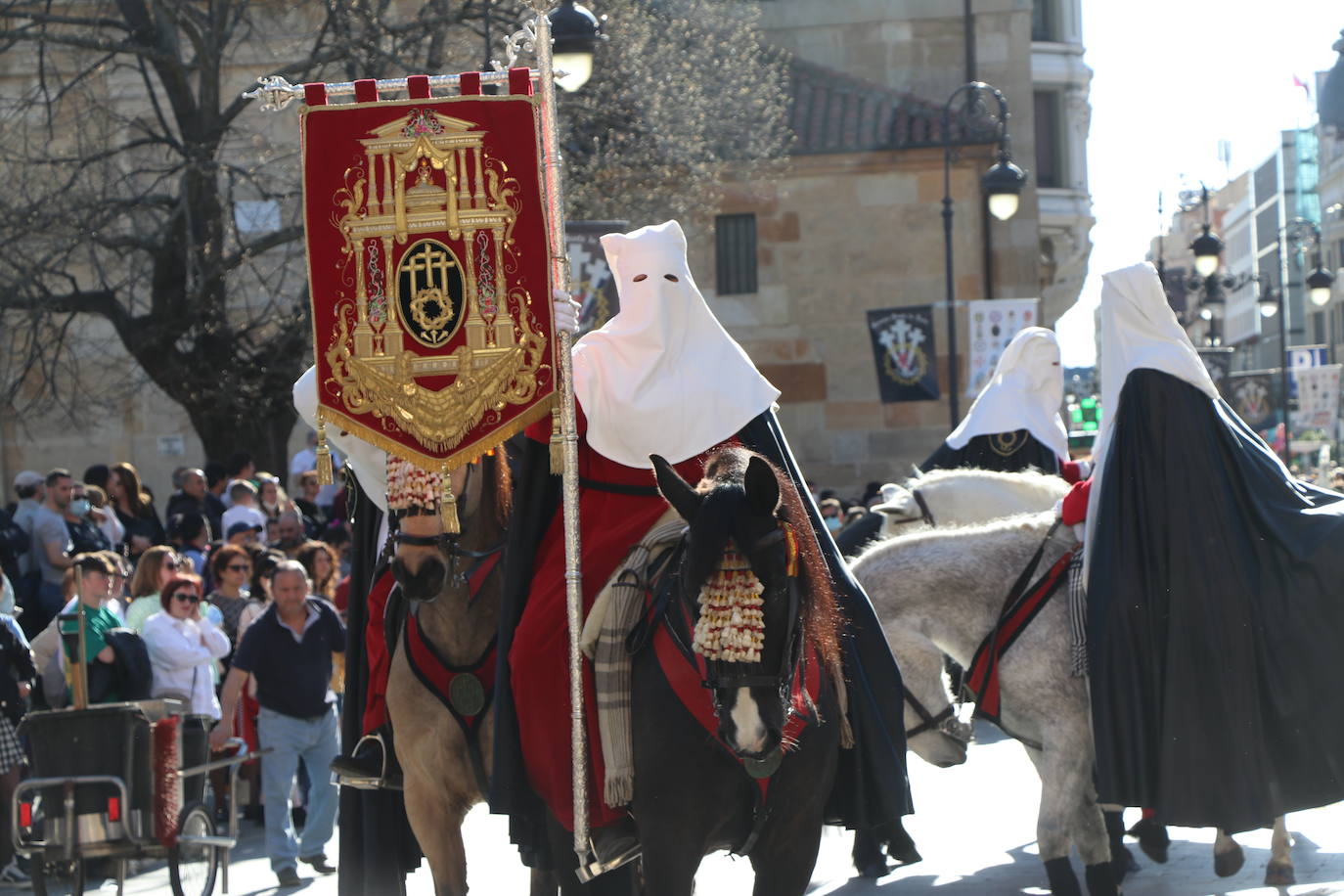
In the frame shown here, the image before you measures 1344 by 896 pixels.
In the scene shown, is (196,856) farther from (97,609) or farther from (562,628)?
(562,628)

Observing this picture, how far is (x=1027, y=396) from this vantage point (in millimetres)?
12242

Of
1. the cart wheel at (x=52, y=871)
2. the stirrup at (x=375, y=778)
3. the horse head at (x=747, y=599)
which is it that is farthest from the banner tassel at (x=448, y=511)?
the cart wheel at (x=52, y=871)

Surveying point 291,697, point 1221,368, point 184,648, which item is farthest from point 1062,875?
point 1221,368

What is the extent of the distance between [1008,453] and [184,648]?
544cm

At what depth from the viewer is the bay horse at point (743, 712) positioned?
17.2 ft

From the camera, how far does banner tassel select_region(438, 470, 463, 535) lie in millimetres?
6293

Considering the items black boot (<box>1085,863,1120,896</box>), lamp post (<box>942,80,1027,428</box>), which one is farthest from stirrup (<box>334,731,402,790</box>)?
lamp post (<box>942,80,1027,428</box>)

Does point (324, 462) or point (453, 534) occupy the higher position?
point (324, 462)

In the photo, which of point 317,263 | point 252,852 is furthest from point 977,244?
point 317,263

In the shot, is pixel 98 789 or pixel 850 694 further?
pixel 98 789

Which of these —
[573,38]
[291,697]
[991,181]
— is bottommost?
[291,697]

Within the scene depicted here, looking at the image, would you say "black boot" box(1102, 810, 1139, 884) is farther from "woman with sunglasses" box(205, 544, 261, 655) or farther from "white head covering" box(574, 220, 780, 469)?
"woman with sunglasses" box(205, 544, 261, 655)

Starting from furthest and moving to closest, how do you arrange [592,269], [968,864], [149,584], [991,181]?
1. [991,181]
2. [592,269]
3. [149,584]
4. [968,864]

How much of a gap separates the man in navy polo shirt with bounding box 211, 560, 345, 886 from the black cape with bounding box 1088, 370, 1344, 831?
5141 mm
